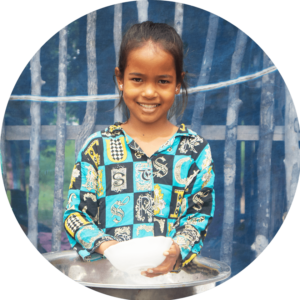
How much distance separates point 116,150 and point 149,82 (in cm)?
31

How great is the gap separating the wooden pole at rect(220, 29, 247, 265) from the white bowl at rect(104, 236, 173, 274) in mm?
597

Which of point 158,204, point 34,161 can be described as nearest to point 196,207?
point 158,204

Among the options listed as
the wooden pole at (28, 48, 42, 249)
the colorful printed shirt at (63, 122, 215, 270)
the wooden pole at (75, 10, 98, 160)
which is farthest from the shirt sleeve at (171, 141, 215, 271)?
the wooden pole at (28, 48, 42, 249)

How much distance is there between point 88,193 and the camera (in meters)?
1.82

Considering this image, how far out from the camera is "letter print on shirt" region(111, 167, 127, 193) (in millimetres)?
1859

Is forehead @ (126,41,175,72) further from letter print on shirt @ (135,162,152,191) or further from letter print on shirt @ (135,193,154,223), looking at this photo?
letter print on shirt @ (135,193,154,223)

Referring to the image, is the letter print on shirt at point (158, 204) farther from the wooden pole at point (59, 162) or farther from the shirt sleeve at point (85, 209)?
the wooden pole at point (59, 162)

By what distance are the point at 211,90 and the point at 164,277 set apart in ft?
2.94

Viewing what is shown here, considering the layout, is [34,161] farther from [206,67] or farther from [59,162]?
[206,67]

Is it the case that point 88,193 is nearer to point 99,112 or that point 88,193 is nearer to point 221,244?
point 99,112

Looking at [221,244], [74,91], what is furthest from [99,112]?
[221,244]

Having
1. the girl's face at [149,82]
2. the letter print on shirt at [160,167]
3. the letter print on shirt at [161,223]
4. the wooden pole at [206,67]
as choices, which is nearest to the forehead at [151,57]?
the girl's face at [149,82]

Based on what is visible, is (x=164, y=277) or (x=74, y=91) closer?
(x=164, y=277)

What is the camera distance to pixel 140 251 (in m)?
1.73
